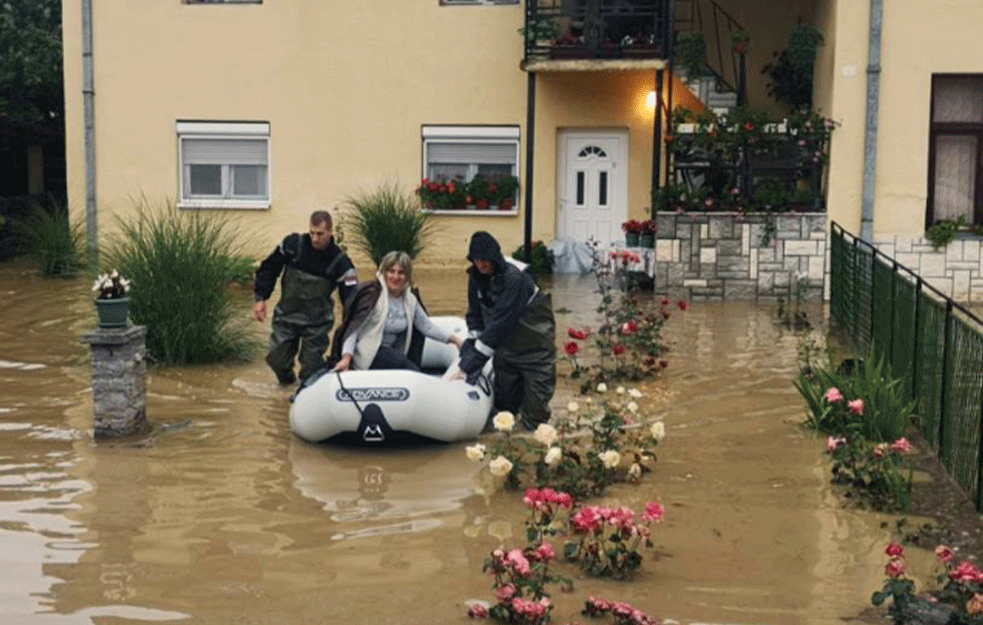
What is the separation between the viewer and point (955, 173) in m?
19.3

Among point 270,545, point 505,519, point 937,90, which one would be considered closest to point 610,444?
point 505,519

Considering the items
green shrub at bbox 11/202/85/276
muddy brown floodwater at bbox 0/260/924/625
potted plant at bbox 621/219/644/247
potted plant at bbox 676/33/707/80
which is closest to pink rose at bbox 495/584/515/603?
muddy brown floodwater at bbox 0/260/924/625

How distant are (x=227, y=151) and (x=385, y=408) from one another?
13.3 m

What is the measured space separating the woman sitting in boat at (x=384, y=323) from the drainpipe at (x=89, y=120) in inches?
482

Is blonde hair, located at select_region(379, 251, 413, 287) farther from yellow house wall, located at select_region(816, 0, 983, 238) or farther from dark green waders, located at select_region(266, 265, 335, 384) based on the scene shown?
yellow house wall, located at select_region(816, 0, 983, 238)

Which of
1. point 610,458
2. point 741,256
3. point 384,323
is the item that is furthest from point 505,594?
point 741,256

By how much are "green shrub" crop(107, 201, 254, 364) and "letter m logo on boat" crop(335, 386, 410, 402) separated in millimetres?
3873

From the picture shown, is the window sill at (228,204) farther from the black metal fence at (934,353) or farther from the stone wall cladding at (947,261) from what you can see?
the black metal fence at (934,353)

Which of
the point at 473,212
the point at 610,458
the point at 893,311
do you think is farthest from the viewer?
the point at 473,212

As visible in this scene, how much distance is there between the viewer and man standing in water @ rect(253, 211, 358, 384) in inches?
479

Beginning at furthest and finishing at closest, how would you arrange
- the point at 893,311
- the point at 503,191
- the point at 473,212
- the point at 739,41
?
the point at 473,212 → the point at 503,191 → the point at 739,41 → the point at 893,311

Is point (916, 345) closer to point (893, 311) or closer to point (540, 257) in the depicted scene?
point (893, 311)

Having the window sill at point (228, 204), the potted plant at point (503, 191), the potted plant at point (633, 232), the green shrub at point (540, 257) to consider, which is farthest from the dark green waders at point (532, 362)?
the window sill at point (228, 204)

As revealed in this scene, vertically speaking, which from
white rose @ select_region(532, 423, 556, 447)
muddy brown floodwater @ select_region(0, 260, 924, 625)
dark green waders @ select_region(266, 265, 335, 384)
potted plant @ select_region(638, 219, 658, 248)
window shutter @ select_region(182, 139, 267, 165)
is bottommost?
muddy brown floodwater @ select_region(0, 260, 924, 625)
